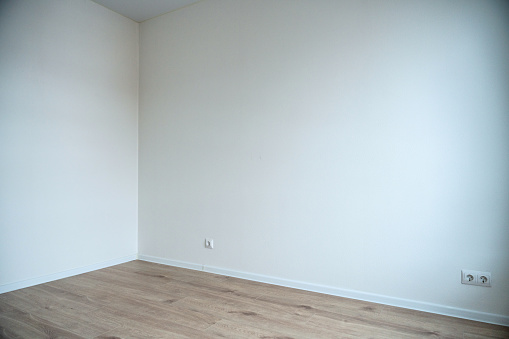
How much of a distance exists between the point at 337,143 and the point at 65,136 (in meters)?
2.63

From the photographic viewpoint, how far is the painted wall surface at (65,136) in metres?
3.07

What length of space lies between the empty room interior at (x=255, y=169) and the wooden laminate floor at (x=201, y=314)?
0.07ft

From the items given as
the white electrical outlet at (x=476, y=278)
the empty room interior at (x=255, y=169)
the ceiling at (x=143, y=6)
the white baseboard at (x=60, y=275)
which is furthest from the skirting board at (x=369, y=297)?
the ceiling at (x=143, y=6)

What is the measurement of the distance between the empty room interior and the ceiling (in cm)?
4

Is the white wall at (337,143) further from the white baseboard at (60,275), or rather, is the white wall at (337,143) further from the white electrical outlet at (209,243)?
the white baseboard at (60,275)

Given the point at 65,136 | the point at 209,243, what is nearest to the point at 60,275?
the point at 65,136

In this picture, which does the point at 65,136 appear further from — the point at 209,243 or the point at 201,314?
the point at 201,314

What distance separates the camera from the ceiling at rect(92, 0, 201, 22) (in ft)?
12.4

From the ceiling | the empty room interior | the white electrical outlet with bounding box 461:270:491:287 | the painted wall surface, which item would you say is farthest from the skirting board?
the ceiling

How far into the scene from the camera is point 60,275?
340cm

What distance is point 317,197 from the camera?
10.1 feet

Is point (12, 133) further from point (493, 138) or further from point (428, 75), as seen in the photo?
point (493, 138)

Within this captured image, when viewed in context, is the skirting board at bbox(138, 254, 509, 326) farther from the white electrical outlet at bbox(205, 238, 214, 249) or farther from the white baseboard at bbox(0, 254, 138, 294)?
the white baseboard at bbox(0, 254, 138, 294)

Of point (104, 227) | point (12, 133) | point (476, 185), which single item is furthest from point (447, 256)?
point (12, 133)
